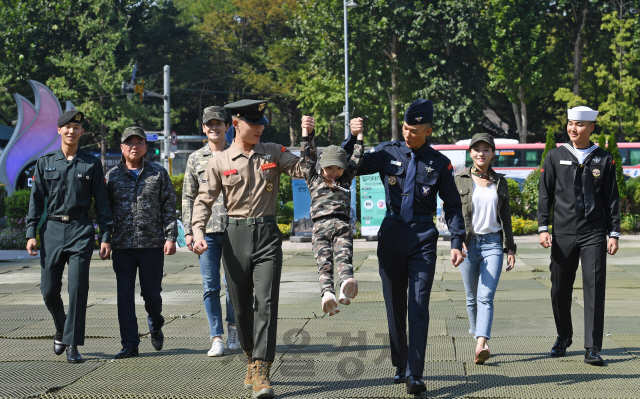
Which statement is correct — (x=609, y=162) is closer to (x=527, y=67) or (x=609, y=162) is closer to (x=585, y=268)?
(x=585, y=268)

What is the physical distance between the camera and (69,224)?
6.11 meters

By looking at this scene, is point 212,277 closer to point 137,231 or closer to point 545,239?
point 137,231

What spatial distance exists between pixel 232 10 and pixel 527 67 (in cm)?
2761

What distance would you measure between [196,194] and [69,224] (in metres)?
1.09

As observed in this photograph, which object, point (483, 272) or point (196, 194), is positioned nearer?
point (483, 272)

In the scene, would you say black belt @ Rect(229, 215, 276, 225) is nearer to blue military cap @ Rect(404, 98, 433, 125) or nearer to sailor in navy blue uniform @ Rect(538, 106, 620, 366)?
blue military cap @ Rect(404, 98, 433, 125)

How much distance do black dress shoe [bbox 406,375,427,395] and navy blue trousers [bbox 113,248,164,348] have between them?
2508 mm

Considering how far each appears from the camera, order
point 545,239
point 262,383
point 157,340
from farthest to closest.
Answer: point 157,340, point 545,239, point 262,383

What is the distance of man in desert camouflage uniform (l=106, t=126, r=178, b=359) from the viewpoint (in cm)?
621

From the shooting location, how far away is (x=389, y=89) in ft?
137

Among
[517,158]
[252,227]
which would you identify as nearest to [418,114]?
[252,227]

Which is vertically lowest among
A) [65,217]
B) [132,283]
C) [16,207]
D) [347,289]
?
[16,207]

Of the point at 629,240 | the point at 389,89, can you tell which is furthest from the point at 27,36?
the point at 629,240

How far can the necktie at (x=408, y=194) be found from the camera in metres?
5.04
